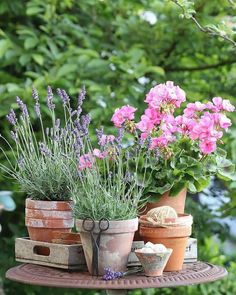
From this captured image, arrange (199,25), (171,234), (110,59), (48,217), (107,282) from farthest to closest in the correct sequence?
(110,59)
(199,25)
(48,217)
(171,234)
(107,282)

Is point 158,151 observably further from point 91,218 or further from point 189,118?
point 91,218

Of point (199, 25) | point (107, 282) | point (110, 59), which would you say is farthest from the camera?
point (110, 59)

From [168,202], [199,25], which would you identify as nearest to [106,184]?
[168,202]

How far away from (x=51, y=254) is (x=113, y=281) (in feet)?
0.90

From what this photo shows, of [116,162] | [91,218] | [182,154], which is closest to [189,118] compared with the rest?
[182,154]

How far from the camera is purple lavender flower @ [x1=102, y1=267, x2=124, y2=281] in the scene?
201cm

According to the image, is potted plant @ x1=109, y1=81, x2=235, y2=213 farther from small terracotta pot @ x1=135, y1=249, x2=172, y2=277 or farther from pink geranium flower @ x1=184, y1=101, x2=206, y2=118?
small terracotta pot @ x1=135, y1=249, x2=172, y2=277

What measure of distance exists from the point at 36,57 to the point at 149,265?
1859mm

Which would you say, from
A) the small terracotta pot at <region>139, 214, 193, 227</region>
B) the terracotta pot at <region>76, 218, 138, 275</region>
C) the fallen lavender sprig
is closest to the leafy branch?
the small terracotta pot at <region>139, 214, 193, 227</region>

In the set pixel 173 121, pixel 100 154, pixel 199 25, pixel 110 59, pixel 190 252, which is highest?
pixel 199 25

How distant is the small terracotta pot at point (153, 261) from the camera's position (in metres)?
2.04

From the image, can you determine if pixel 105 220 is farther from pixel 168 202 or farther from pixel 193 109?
pixel 193 109

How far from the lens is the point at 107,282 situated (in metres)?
1.99

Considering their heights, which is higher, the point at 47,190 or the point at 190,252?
the point at 47,190
